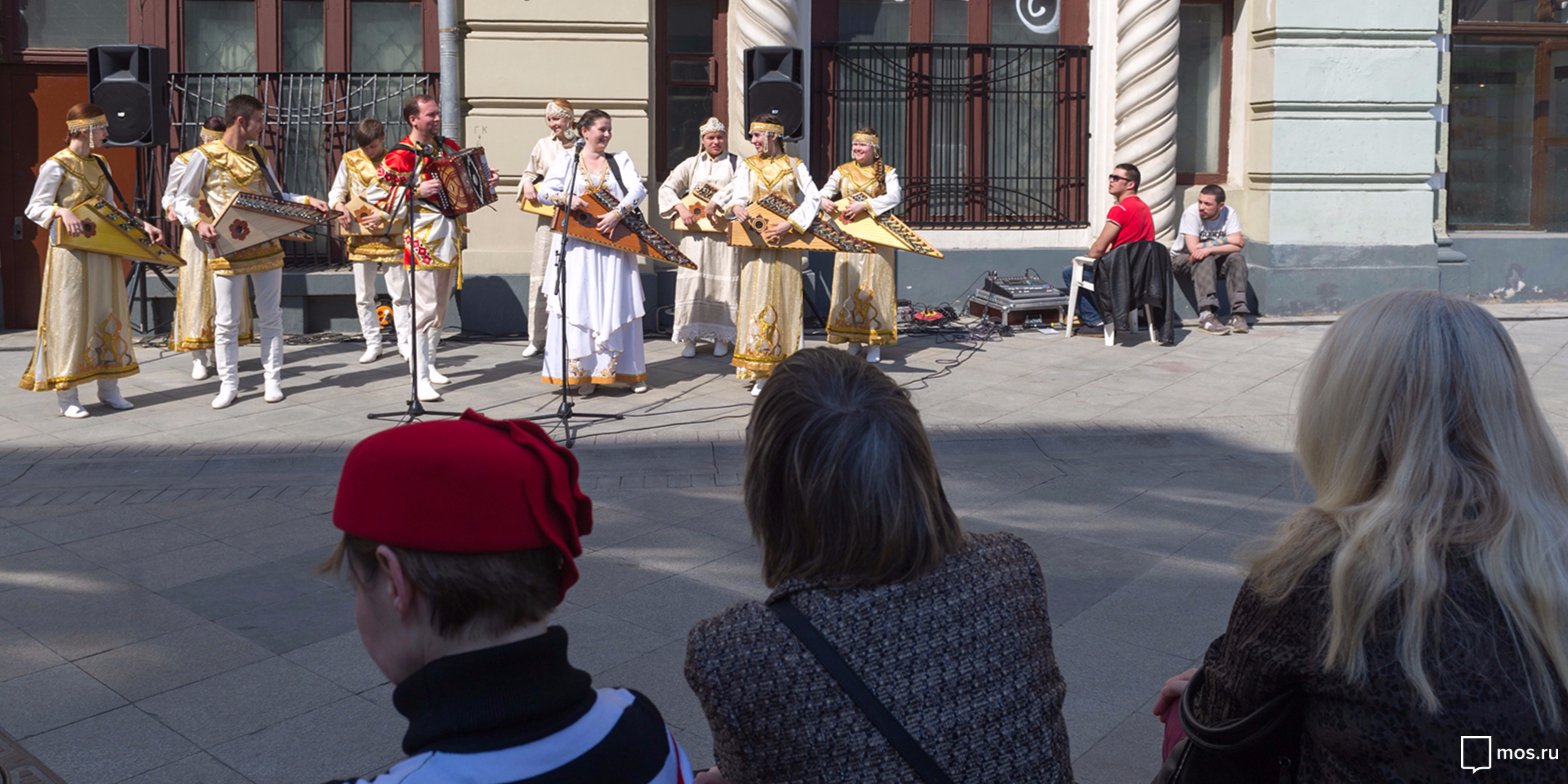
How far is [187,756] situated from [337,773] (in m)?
0.46

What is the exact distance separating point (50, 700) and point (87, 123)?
5905 millimetres

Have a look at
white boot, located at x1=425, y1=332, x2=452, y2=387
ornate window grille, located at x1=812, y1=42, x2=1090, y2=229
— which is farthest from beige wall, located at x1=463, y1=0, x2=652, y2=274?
white boot, located at x1=425, y1=332, x2=452, y2=387

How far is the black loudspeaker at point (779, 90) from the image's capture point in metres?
12.5

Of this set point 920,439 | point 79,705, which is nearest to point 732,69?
point 79,705

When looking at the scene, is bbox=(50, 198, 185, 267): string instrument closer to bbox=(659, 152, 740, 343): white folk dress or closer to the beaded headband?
the beaded headband

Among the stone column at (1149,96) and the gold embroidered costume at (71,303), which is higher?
the stone column at (1149,96)

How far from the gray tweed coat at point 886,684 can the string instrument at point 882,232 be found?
8.96 metres

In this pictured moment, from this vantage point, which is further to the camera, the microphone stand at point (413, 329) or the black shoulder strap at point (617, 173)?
the black shoulder strap at point (617, 173)

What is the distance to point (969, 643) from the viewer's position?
7.19 feet

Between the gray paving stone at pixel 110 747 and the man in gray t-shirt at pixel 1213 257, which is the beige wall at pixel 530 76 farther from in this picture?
the gray paving stone at pixel 110 747

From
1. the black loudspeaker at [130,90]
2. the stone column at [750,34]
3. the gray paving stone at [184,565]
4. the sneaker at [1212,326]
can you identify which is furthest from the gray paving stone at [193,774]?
the sneaker at [1212,326]

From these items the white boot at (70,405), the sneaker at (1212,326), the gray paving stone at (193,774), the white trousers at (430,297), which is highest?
the white trousers at (430,297)

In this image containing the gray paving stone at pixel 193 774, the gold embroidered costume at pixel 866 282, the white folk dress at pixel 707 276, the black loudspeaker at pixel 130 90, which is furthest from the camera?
the white folk dress at pixel 707 276

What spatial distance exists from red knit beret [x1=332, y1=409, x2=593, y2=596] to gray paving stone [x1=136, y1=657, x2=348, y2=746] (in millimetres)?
2797
